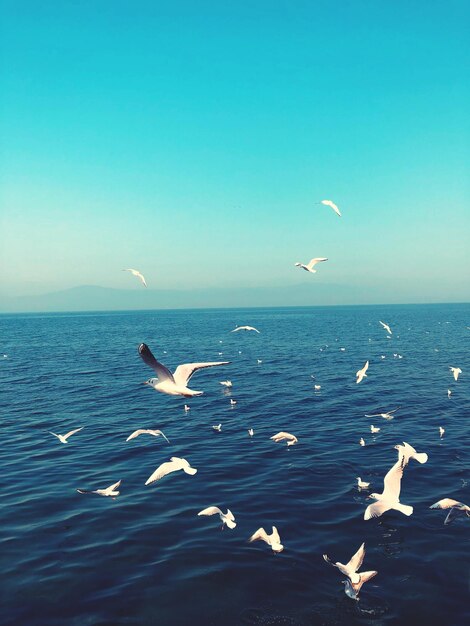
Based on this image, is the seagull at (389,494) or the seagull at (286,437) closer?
the seagull at (389,494)

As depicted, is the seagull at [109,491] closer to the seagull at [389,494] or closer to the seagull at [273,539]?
the seagull at [273,539]

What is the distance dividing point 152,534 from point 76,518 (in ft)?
10.2

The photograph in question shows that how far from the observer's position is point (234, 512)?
15250 millimetres

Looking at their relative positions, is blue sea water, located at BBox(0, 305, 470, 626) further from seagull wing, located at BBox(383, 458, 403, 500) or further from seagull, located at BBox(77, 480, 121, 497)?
seagull wing, located at BBox(383, 458, 403, 500)

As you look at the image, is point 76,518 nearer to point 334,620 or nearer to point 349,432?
point 334,620

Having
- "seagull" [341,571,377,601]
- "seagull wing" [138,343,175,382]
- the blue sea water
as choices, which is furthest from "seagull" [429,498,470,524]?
"seagull wing" [138,343,175,382]

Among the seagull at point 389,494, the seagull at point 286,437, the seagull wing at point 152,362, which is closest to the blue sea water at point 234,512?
the seagull at point 286,437

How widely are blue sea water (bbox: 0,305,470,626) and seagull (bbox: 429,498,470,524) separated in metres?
0.32

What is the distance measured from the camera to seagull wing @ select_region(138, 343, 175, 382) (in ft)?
31.3

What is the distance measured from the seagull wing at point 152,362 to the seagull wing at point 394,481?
7275 mm

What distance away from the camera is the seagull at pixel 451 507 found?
45.0 feet

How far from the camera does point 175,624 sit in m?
9.98

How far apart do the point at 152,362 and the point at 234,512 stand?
8.20 m

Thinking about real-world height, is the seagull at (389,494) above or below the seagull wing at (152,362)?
below
